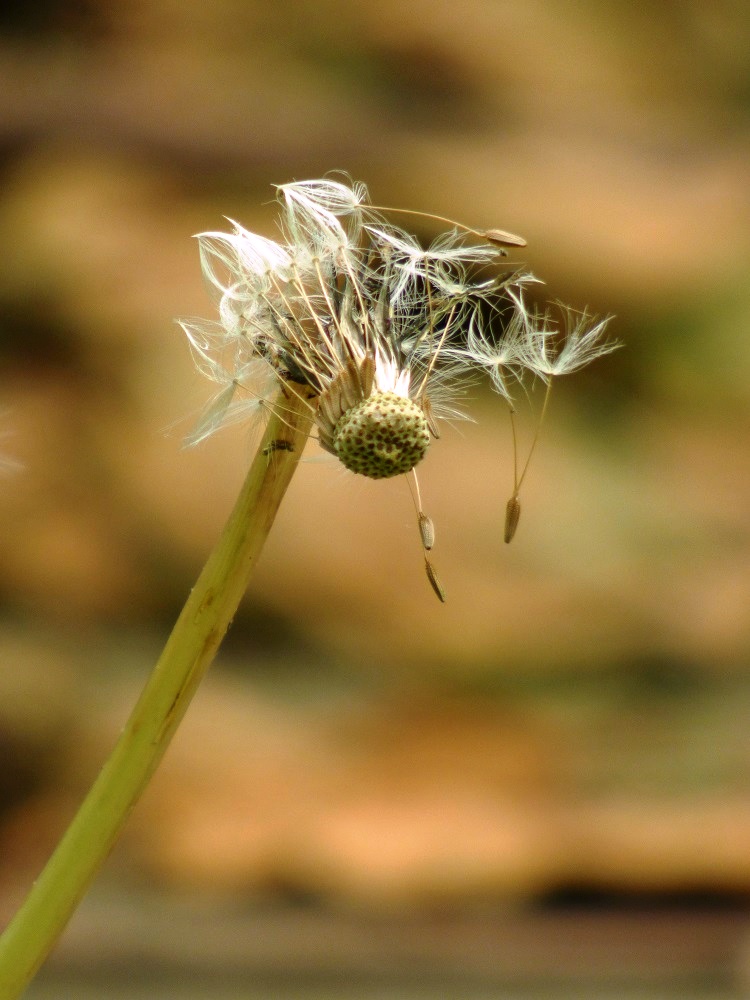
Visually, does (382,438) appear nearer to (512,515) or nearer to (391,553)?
(512,515)

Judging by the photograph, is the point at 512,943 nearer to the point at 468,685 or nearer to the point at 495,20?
the point at 468,685

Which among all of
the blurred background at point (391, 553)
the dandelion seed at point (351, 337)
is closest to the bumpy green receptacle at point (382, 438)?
the dandelion seed at point (351, 337)

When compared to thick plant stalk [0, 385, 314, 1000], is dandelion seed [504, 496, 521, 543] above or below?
above

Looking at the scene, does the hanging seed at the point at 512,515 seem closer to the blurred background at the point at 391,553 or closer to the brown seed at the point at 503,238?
the brown seed at the point at 503,238

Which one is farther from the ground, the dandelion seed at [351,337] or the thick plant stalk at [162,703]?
the dandelion seed at [351,337]

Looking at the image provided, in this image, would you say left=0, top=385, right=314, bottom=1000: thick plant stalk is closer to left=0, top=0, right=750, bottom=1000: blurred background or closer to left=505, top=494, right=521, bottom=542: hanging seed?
left=505, top=494, right=521, bottom=542: hanging seed

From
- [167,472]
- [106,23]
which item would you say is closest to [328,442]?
[167,472]

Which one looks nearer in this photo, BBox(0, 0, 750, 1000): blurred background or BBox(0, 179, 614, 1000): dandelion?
BBox(0, 179, 614, 1000): dandelion

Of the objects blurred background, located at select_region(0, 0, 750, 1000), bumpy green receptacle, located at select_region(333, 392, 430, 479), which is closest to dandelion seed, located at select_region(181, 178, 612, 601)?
bumpy green receptacle, located at select_region(333, 392, 430, 479)
